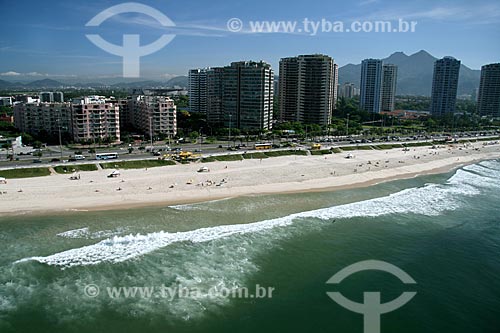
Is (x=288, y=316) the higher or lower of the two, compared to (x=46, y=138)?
lower

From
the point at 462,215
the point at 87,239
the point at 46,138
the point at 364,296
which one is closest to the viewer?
the point at 364,296

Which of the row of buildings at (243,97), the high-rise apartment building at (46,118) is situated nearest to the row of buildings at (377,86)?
the row of buildings at (243,97)

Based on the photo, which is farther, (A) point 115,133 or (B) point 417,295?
(A) point 115,133

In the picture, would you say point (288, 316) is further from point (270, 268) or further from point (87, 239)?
point (87, 239)

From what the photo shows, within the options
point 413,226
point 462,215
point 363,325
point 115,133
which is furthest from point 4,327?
point 115,133

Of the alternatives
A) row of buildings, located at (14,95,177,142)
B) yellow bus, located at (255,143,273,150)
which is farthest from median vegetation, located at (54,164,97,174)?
yellow bus, located at (255,143,273,150)

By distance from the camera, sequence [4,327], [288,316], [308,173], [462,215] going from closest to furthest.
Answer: [4,327] < [288,316] < [462,215] < [308,173]

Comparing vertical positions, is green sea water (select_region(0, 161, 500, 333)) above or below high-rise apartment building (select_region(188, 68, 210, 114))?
below

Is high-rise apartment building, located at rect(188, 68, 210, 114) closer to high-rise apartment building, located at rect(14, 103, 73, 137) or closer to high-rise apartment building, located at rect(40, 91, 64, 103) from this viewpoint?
high-rise apartment building, located at rect(40, 91, 64, 103)

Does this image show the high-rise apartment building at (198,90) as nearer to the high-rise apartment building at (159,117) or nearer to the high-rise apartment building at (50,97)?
the high-rise apartment building at (50,97)
